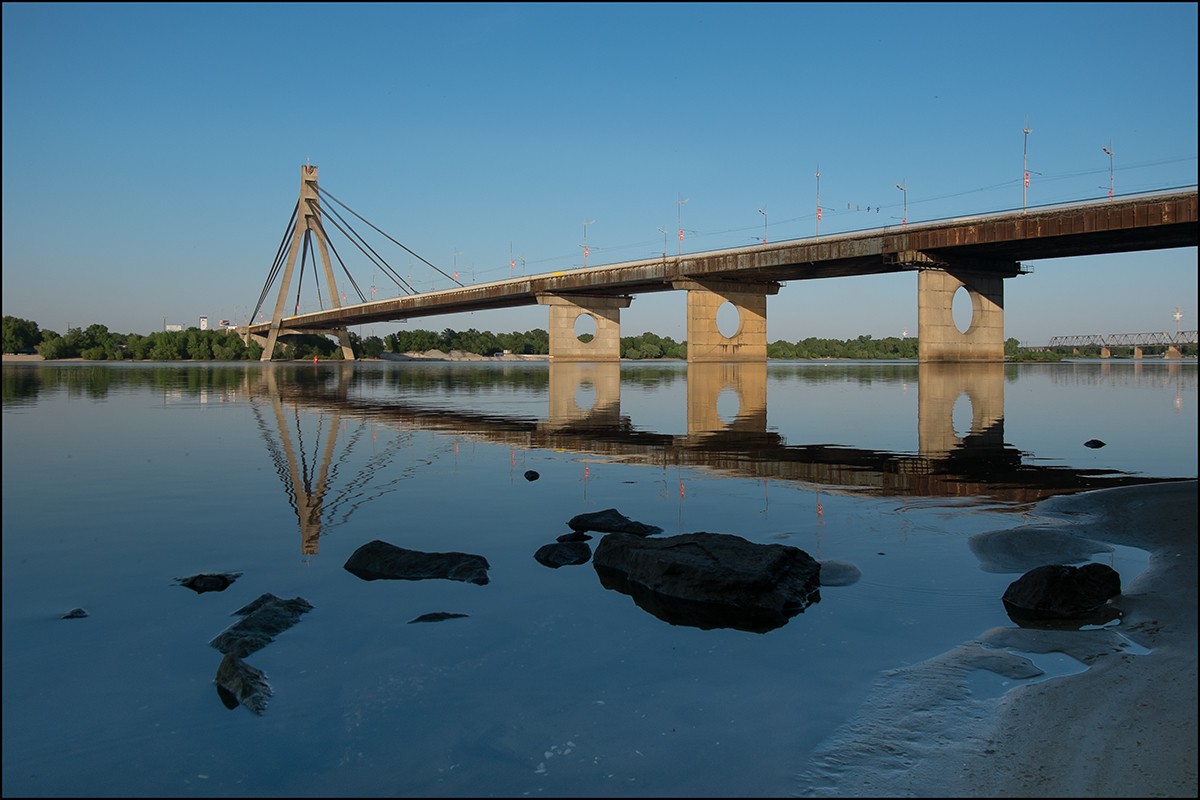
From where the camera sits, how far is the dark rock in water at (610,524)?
38.1 feet

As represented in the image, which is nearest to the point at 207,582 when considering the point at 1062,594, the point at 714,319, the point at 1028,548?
the point at 1062,594

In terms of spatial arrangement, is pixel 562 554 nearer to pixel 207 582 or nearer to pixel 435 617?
pixel 435 617

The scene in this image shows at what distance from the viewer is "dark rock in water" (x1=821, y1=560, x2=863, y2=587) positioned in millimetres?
9297

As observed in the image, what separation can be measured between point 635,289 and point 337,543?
8408 cm

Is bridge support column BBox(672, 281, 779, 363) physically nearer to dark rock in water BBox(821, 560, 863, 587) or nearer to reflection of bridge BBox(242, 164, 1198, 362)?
reflection of bridge BBox(242, 164, 1198, 362)

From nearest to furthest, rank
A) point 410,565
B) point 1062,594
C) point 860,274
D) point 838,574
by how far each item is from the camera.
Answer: point 1062,594 → point 838,574 → point 410,565 → point 860,274

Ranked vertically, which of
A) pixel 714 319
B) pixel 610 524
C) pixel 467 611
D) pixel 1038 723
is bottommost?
pixel 1038 723

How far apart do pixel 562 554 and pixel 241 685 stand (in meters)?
4.59

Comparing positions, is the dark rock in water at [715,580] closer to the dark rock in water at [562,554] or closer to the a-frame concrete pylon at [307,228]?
the dark rock in water at [562,554]

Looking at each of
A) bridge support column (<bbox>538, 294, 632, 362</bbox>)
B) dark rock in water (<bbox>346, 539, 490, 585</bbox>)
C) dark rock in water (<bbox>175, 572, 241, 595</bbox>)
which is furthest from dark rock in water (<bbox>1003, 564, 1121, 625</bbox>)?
bridge support column (<bbox>538, 294, 632, 362</bbox>)

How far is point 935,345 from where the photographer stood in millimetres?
66250

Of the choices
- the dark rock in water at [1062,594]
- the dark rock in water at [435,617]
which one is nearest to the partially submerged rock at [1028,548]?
the dark rock in water at [1062,594]

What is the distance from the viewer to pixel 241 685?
21.0 feet

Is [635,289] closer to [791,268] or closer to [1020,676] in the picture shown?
[791,268]
